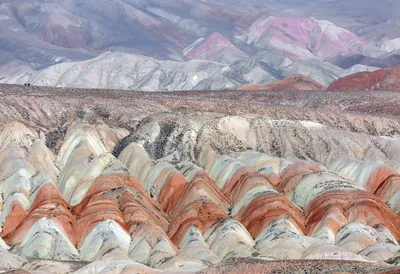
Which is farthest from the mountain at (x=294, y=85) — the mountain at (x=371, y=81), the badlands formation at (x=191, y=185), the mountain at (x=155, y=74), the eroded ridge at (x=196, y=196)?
the eroded ridge at (x=196, y=196)

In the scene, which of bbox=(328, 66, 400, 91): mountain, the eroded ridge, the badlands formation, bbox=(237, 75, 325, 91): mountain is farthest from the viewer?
bbox=(328, 66, 400, 91): mountain

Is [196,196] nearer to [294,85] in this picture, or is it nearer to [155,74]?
[294,85]

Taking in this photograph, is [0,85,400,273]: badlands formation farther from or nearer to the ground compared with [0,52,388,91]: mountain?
nearer to the ground

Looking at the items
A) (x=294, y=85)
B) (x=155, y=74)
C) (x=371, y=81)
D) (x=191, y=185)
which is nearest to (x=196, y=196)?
(x=191, y=185)

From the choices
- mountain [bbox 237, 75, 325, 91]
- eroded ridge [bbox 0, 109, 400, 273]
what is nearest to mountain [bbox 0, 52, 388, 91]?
mountain [bbox 237, 75, 325, 91]

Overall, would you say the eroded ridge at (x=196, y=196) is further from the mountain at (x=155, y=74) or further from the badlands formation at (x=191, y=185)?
the mountain at (x=155, y=74)

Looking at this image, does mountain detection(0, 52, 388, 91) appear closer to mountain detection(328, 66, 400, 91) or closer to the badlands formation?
mountain detection(328, 66, 400, 91)

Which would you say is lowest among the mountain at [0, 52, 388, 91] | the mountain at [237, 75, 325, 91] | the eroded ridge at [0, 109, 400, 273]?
the eroded ridge at [0, 109, 400, 273]

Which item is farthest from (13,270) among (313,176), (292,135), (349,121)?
(349,121)
